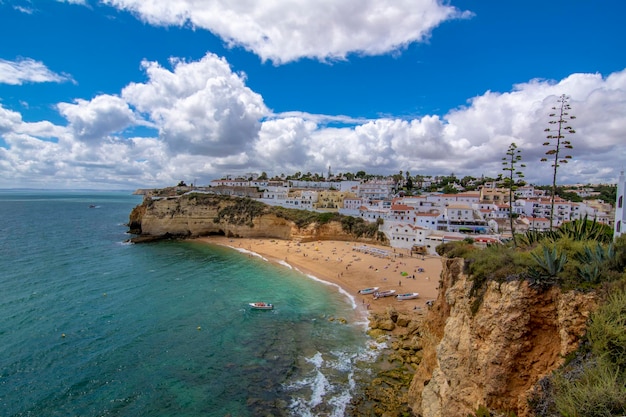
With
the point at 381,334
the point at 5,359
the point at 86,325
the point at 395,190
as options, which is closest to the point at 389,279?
the point at 381,334

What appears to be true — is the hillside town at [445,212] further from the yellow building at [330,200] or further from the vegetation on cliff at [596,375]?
the vegetation on cliff at [596,375]

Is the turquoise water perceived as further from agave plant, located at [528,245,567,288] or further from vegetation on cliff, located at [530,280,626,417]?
agave plant, located at [528,245,567,288]

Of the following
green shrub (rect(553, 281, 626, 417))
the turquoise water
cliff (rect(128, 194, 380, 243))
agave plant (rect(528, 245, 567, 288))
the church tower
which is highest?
the church tower

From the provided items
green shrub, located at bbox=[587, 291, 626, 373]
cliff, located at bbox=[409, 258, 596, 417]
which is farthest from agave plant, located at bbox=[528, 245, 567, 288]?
green shrub, located at bbox=[587, 291, 626, 373]

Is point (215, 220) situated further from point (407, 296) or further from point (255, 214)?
point (407, 296)

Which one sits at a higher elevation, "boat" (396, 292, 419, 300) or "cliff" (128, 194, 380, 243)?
"cliff" (128, 194, 380, 243)

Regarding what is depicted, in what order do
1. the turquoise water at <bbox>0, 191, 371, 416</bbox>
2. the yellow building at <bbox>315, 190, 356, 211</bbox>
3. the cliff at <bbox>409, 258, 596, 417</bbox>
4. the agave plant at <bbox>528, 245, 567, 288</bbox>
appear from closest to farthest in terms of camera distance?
the cliff at <bbox>409, 258, 596, 417</bbox>, the agave plant at <bbox>528, 245, 567, 288</bbox>, the turquoise water at <bbox>0, 191, 371, 416</bbox>, the yellow building at <bbox>315, 190, 356, 211</bbox>
